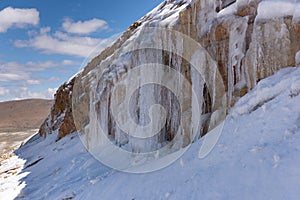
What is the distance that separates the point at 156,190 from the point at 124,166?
3019 millimetres

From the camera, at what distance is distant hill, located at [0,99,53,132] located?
58844mm

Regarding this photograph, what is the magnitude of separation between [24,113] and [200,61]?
67.3 meters

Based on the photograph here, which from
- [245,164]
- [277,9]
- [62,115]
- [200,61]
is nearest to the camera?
[245,164]

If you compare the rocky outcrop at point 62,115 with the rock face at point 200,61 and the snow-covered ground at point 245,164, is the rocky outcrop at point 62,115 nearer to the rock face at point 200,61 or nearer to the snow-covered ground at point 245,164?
the rock face at point 200,61

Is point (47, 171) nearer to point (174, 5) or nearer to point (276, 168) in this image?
point (174, 5)

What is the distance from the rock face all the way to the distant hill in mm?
50528

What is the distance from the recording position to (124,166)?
7.95 meters

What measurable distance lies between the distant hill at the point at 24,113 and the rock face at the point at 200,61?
50.5m

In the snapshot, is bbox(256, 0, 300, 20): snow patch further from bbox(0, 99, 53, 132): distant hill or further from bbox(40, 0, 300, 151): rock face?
bbox(0, 99, 53, 132): distant hill

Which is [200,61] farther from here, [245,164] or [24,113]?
[24,113]

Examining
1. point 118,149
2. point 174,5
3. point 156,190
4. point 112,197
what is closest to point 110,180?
point 112,197

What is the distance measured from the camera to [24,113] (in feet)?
216

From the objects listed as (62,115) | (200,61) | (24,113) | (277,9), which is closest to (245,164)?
(277,9)

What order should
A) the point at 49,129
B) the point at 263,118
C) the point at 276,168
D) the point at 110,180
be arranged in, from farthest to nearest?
1. the point at 49,129
2. the point at 110,180
3. the point at 263,118
4. the point at 276,168
